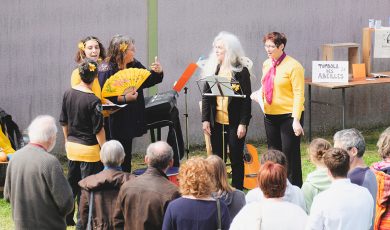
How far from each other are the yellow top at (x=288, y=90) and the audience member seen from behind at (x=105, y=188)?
243 centimetres

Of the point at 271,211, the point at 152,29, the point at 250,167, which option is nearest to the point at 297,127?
the point at 250,167

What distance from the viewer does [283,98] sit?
8.22m

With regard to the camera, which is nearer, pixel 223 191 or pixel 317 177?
pixel 223 191

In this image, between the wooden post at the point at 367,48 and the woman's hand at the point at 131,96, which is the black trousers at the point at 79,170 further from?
the wooden post at the point at 367,48

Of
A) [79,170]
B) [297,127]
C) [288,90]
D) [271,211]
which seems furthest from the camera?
[288,90]

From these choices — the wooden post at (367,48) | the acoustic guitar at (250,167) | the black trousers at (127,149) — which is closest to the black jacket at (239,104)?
the black trousers at (127,149)

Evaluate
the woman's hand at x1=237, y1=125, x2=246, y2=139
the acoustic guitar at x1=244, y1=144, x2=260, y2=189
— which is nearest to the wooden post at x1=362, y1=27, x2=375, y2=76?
the acoustic guitar at x1=244, y1=144, x2=260, y2=189

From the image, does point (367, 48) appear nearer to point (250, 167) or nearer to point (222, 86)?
point (250, 167)

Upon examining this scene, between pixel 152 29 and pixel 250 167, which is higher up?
pixel 152 29

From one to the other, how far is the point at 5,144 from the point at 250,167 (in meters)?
2.75

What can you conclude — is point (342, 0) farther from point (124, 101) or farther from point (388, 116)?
point (124, 101)

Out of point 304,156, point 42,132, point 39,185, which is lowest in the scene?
point 304,156

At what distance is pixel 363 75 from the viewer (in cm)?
1154

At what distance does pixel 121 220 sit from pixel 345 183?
1.62 metres
